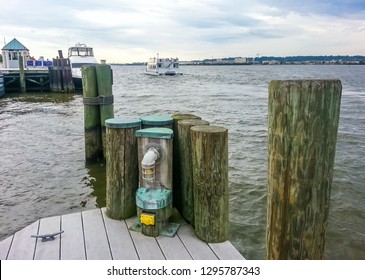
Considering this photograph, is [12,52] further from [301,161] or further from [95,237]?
[301,161]

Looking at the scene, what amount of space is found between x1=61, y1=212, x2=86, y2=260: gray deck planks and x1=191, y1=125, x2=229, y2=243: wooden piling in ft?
4.32

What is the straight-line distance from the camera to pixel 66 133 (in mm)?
13203

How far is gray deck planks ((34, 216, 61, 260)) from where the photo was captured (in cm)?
339

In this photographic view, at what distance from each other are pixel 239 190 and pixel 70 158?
505cm

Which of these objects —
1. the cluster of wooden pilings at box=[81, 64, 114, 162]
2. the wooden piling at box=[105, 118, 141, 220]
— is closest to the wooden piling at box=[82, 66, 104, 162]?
the cluster of wooden pilings at box=[81, 64, 114, 162]

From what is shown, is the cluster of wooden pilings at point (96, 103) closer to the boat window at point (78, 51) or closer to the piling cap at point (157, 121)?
the piling cap at point (157, 121)

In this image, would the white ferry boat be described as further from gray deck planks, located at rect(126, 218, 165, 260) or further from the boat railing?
gray deck planks, located at rect(126, 218, 165, 260)

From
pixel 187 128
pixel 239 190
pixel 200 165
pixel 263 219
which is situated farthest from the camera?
pixel 239 190

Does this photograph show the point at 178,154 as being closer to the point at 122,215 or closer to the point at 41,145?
the point at 122,215

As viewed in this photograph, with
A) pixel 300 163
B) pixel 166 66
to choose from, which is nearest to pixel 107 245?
pixel 300 163

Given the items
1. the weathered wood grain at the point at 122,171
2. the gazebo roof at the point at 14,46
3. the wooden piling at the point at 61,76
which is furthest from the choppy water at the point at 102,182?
the gazebo roof at the point at 14,46

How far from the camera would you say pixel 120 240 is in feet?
12.0
